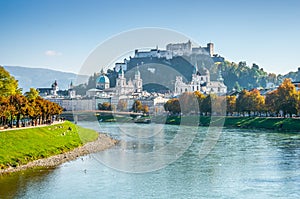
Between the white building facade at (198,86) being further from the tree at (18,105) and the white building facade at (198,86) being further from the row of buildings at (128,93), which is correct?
the tree at (18,105)

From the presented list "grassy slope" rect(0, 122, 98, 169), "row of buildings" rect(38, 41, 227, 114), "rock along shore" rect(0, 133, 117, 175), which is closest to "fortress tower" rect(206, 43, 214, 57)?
"row of buildings" rect(38, 41, 227, 114)

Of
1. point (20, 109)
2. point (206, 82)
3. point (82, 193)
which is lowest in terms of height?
point (82, 193)

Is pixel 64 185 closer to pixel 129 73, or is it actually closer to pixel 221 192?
pixel 221 192

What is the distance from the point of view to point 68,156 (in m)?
39.3

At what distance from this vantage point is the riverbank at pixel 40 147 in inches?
1335

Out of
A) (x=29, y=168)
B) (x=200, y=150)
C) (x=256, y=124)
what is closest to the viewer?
(x=29, y=168)

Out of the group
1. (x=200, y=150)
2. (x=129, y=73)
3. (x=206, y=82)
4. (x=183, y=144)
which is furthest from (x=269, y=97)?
(x=129, y=73)

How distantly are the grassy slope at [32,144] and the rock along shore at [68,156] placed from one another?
544 millimetres

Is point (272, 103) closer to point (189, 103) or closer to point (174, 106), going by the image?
point (189, 103)

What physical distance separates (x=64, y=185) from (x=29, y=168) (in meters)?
5.40

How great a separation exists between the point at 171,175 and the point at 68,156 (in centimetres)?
1086

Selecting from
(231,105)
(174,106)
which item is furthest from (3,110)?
(174,106)

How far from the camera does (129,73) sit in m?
181

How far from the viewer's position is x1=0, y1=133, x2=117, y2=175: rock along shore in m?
32.9
